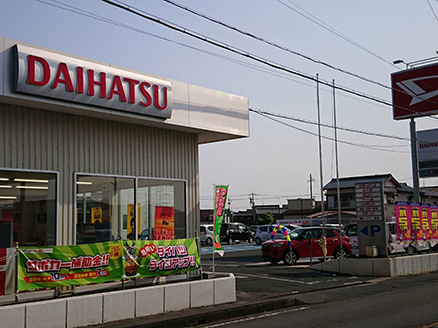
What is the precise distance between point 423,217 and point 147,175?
13.0 m

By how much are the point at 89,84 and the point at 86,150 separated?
5.22 ft

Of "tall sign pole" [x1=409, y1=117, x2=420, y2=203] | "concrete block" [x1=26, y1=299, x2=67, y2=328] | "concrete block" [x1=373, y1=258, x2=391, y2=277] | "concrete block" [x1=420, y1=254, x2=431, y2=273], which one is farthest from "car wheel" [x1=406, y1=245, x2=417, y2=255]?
"concrete block" [x1=26, y1=299, x2=67, y2=328]

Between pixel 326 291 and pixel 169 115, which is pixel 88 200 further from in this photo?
pixel 326 291

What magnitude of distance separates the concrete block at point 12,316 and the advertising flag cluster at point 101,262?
0.59m

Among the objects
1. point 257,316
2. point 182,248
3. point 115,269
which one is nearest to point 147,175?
point 182,248

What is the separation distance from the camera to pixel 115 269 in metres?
10.7

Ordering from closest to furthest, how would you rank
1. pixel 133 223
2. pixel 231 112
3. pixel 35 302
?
1. pixel 35 302
2. pixel 133 223
3. pixel 231 112

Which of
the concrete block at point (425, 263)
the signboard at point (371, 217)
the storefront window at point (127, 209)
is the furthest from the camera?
the concrete block at point (425, 263)

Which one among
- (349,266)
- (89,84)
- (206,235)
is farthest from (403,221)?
(206,235)

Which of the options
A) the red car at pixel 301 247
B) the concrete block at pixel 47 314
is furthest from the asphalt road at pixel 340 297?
the concrete block at pixel 47 314

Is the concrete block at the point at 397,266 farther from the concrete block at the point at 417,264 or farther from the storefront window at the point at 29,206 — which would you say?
the storefront window at the point at 29,206

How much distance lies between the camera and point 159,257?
11516 millimetres

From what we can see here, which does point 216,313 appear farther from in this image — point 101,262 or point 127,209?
point 127,209

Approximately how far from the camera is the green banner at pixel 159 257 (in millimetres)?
11023
